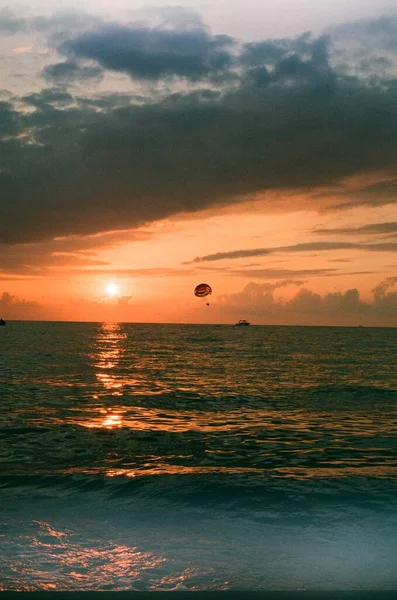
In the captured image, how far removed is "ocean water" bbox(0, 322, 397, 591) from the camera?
8562mm

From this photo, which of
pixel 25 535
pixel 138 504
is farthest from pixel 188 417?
pixel 25 535

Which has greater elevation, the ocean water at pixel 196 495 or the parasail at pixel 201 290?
the parasail at pixel 201 290

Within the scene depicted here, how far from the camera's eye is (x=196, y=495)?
1309 cm

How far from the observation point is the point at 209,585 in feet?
26.2

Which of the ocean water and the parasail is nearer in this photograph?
the ocean water

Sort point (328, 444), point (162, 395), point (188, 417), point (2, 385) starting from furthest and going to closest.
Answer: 1. point (2, 385)
2. point (162, 395)
3. point (188, 417)
4. point (328, 444)

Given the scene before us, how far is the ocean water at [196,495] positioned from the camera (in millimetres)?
8562

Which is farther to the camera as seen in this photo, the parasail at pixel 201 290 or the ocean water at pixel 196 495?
the parasail at pixel 201 290

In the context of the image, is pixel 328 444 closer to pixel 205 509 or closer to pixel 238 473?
pixel 238 473

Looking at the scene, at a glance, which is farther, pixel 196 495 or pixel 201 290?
pixel 201 290

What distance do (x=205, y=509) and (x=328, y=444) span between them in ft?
28.4

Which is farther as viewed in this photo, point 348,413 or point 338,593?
point 348,413

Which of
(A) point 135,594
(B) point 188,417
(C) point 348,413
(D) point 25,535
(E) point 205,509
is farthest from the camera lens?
(C) point 348,413

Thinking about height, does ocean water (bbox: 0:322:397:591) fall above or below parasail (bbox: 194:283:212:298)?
below
